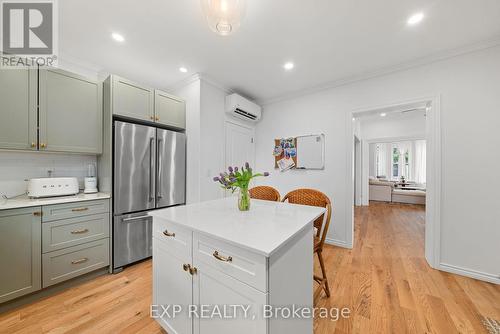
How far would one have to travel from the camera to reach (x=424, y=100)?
7.38ft

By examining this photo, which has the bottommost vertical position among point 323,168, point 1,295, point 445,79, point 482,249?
point 1,295

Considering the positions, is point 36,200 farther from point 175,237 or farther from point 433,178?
point 433,178

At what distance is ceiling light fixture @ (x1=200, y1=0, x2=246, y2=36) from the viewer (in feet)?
3.59

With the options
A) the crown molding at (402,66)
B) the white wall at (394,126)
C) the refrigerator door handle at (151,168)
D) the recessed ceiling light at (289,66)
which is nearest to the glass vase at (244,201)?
the refrigerator door handle at (151,168)

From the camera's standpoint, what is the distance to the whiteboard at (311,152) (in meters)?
3.01

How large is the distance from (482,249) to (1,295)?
14.8 ft

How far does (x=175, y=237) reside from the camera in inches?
46.2

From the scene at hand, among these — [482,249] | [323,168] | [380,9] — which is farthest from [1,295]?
[482,249]

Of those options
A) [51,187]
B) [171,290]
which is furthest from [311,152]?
[51,187]

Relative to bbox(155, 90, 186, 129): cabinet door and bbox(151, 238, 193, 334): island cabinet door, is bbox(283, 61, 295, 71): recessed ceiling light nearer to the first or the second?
bbox(155, 90, 186, 129): cabinet door

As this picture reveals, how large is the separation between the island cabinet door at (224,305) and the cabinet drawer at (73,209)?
1.64 metres

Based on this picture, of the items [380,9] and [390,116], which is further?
[390,116]

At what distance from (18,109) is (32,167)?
670mm

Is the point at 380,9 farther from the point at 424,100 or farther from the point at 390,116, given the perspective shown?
the point at 390,116
